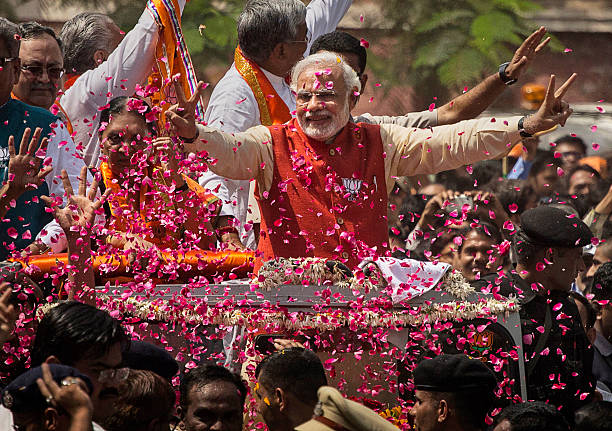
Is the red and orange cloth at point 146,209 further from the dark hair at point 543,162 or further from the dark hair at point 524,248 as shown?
the dark hair at point 543,162

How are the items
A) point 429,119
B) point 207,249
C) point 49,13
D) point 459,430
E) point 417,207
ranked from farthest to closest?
point 49,13 → point 417,207 → point 429,119 → point 207,249 → point 459,430

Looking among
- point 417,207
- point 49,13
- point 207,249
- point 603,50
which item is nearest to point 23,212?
point 207,249

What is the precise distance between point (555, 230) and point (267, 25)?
2228 mm

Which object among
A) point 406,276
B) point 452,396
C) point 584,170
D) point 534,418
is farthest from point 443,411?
point 584,170

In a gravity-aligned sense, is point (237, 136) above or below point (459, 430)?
above

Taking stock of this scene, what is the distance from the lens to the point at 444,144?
6918 millimetres

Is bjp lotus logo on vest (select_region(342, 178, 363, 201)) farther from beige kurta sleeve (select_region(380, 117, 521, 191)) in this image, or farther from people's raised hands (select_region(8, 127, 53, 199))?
people's raised hands (select_region(8, 127, 53, 199))

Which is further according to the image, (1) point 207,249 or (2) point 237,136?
(1) point 207,249

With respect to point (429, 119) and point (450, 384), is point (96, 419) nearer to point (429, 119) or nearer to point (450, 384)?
point (450, 384)

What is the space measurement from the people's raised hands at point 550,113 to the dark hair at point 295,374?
193 cm

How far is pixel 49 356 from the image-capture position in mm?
4770

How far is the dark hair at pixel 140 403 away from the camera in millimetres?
4980

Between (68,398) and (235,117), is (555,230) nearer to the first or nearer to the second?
(235,117)

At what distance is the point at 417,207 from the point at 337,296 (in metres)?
3.78
